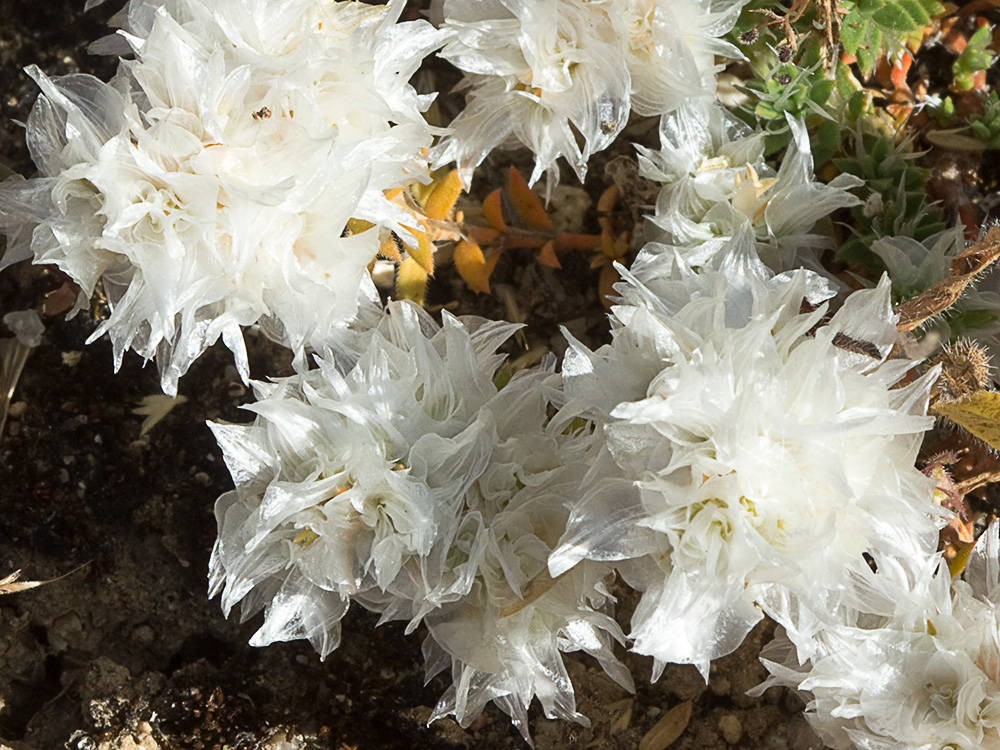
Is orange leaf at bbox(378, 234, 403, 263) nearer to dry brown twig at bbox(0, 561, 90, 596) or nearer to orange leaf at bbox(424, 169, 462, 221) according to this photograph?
orange leaf at bbox(424, 169, 462, 221)

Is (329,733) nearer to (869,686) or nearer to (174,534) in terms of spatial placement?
(174,534)

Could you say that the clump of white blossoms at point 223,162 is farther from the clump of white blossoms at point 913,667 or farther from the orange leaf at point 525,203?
the clump of white blossoms at point 913,667

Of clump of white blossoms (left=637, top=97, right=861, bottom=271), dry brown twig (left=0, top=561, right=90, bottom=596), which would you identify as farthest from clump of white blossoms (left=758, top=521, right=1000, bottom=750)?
dry brown twig (left=0, top=561, right=90, bottom=596)

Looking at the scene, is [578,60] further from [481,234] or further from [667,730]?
[667,730]

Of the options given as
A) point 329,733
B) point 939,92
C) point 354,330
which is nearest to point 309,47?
point 354,330

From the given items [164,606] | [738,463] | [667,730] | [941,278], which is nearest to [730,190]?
[941,278]

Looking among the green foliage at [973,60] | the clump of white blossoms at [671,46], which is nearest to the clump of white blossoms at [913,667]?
the clump of white blossoms at [671,46]
